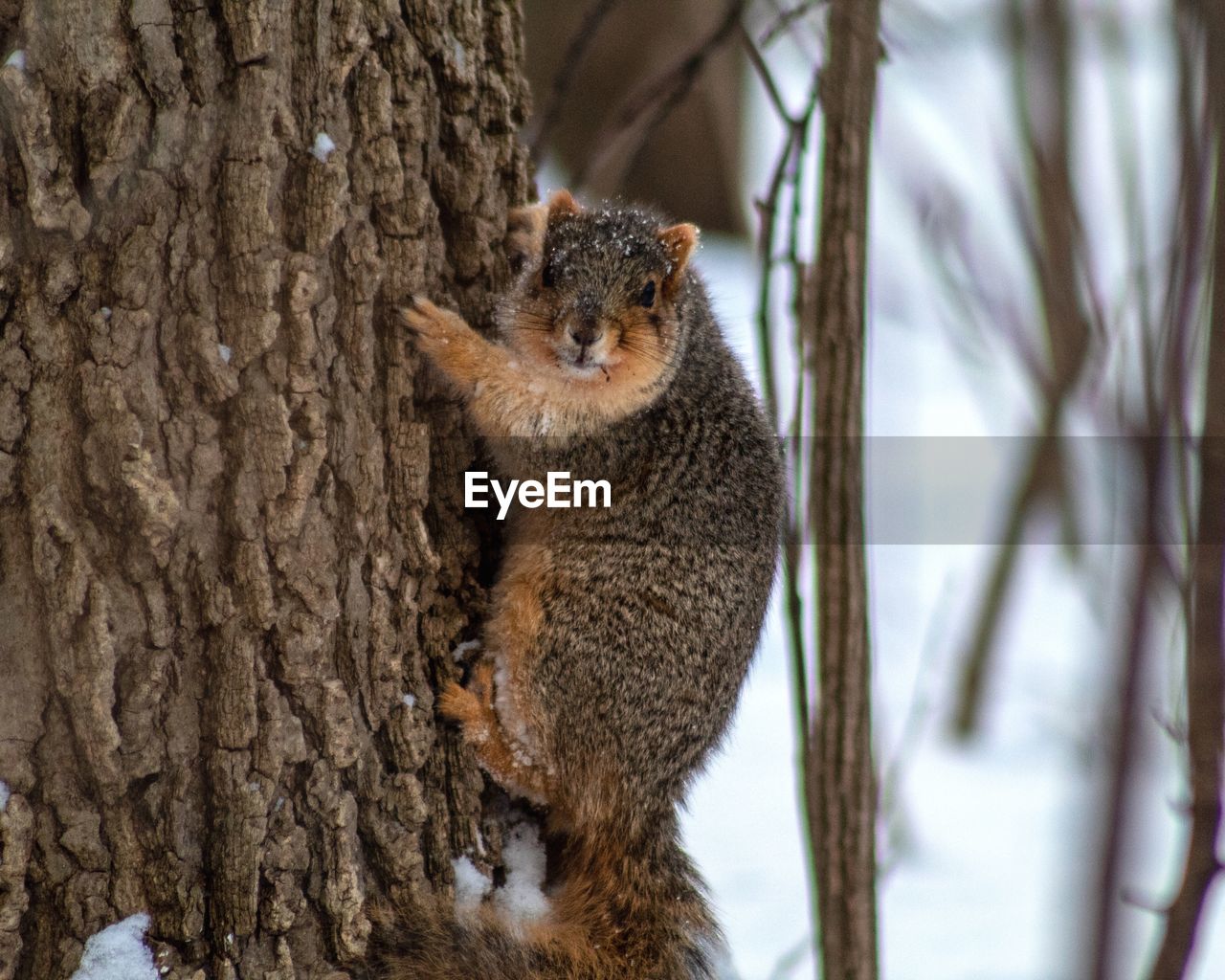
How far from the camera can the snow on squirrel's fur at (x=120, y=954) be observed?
6.03 feet

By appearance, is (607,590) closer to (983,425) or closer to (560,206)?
(560,206)

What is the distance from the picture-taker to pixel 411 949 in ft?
6.64

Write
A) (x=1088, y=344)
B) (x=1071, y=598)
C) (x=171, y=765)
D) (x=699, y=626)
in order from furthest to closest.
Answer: (x=1071, y=598), (x=699, y=626), (x=1088, y=344), (x=171, y=765)

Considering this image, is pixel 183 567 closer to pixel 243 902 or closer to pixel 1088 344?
pixel 243 902

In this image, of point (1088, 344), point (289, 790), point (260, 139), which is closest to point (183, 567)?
point (289, 790)

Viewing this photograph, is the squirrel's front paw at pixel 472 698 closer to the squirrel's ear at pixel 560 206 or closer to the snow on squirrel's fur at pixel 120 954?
the snow on squirrel's fur at pixel 120 954

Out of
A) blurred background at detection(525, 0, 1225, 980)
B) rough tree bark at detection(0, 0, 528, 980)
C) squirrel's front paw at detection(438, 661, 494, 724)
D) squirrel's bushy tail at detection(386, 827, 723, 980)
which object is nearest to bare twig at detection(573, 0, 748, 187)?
blurred background at detection(525, 0, 1225, 980)

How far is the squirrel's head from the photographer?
2467mm

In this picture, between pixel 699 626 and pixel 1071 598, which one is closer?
pixel 699 626

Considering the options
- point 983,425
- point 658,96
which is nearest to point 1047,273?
point 658,96

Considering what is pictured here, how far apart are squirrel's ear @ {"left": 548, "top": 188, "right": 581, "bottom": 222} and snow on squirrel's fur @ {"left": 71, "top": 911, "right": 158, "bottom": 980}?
1.48 m

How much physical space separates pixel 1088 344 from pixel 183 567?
1508mm

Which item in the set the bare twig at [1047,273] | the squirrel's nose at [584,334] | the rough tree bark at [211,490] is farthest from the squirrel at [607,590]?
the bare twig at [1047,273]

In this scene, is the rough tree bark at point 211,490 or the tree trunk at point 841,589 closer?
the rough tree bark at point 211,490
